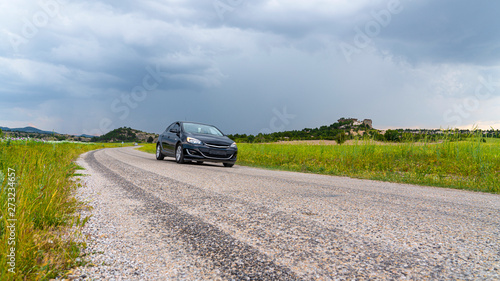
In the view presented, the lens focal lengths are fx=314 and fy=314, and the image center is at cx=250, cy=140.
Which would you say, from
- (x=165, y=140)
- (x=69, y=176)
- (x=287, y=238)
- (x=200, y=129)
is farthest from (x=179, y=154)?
(x=287, y=238)

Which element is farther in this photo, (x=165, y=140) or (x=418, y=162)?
(x=165, y=140)

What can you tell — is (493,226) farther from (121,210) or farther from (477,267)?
(121,210)

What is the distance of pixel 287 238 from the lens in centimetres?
299

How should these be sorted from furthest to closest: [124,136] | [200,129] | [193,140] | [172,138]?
[124,136], [172,138], [200,129], [193,140]

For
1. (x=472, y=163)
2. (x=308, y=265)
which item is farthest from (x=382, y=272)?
(x=472, y=163)

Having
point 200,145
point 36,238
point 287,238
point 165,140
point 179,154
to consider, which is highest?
point 165,140

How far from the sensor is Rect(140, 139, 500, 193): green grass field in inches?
345

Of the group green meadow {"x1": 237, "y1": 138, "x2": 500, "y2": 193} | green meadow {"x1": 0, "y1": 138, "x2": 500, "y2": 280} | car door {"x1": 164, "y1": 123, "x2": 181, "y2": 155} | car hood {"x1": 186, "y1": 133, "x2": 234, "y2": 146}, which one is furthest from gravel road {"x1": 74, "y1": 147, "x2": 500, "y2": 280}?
car door {"x1": 164, "y1": 123, "x2": 181, "y2": 155}

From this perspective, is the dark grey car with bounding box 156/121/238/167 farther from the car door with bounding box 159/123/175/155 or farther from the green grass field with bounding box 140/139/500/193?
the green grass field with bounding box 140/139/500/193

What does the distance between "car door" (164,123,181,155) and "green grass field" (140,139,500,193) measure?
4693mm

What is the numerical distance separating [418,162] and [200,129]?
8.92 m

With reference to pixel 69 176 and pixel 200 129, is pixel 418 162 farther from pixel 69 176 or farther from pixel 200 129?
pixel 69 176

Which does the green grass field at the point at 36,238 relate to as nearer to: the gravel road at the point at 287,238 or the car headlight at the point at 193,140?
the gravel road at the point at 287,238

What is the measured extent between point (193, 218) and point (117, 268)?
55.1 inches
